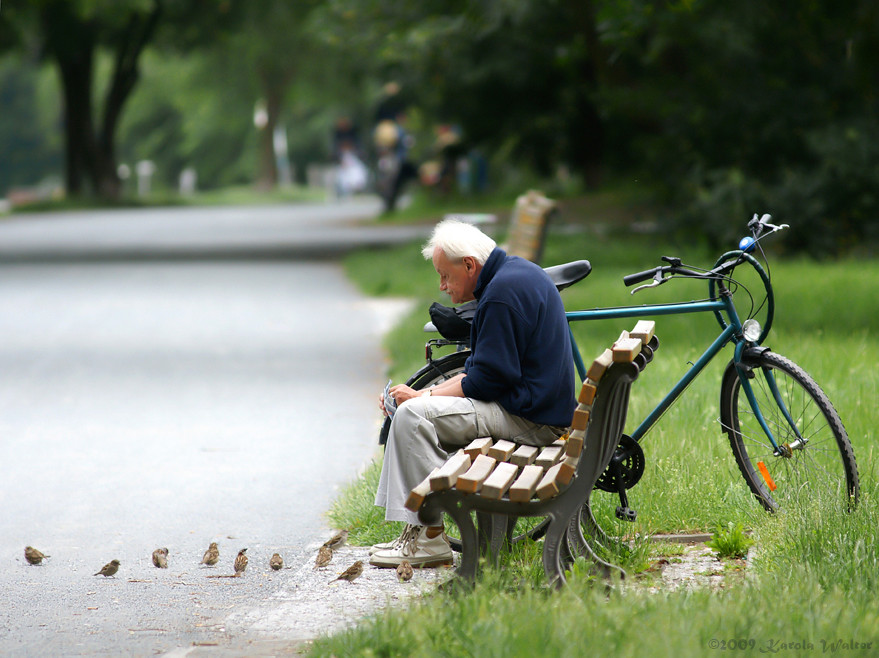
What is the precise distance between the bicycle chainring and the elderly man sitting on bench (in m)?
0.26

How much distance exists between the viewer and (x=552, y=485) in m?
4.41

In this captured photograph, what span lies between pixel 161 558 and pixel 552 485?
1.78 meters

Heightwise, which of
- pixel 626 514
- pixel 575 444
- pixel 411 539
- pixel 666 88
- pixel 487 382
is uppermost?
pixel 666 88

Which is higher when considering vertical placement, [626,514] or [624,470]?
[624,470]

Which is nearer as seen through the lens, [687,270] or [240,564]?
[240,564]

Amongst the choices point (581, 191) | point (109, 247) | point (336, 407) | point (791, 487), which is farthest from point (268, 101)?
point (791, 487)

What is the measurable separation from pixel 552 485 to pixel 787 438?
153 centimetres

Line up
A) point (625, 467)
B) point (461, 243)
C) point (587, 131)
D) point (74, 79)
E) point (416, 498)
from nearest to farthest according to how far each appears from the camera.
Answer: point (416, 498) < point (461, 243) < point (625, 467) < point (587, 131) < point (74, 79)

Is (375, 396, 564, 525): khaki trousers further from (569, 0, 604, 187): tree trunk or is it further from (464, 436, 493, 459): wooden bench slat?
(569, 0, 604, 187): tree trunk

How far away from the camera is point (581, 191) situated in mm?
30547

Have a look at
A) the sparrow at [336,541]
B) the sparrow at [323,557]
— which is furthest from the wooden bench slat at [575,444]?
the sparrow at [336,541]

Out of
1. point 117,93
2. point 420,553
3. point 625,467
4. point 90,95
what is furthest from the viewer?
point 117,93

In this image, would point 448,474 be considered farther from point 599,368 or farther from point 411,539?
point 411,539

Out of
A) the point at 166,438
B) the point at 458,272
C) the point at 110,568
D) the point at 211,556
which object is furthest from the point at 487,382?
the point at 166,438
